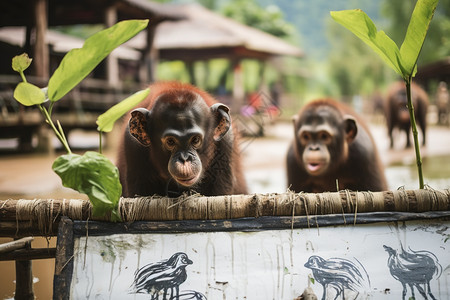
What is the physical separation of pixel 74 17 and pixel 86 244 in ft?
39.6

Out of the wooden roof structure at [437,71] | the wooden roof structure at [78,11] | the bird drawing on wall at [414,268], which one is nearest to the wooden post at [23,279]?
the bird drawing on wall at [414,268]

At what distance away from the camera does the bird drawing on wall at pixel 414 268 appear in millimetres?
1862

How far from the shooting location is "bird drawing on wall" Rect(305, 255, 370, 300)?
6.04 ft

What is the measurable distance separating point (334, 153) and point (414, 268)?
5.84 feet

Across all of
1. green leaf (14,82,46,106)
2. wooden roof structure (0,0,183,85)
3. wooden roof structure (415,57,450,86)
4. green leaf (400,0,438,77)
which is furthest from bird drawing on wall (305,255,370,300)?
wooden roof structure (415,57,450,86)

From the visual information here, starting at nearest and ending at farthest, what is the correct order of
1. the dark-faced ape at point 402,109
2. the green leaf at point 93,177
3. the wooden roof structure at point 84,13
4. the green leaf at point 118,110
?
the green leaf at point 93,177 < the green leaf at point 118,110 < the wooden roof structure at point 84,13 < the dark-faced ape at point 402,109

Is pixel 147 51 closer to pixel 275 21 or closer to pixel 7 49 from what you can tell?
pixel 7 49

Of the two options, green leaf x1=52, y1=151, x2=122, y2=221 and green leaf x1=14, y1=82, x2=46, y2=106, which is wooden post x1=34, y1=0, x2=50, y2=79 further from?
green leaf x1=52, y1=151, x2=122, y2=221

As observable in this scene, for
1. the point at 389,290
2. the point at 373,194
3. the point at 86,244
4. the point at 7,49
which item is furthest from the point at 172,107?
the point at 7,49

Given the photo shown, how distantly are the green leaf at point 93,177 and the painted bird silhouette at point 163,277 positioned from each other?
0.30 metres

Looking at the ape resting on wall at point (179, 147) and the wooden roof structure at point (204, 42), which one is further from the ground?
the wooden roof structure at point (204, 42)

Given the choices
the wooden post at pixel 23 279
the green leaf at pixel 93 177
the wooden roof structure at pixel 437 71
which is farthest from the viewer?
the wooden roof structure at pixel 437 71

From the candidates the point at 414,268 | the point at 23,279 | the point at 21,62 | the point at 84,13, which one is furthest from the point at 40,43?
the point at 414,268

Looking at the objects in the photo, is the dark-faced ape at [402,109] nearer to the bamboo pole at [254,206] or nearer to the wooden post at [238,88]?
the wooden post at [238,88]
